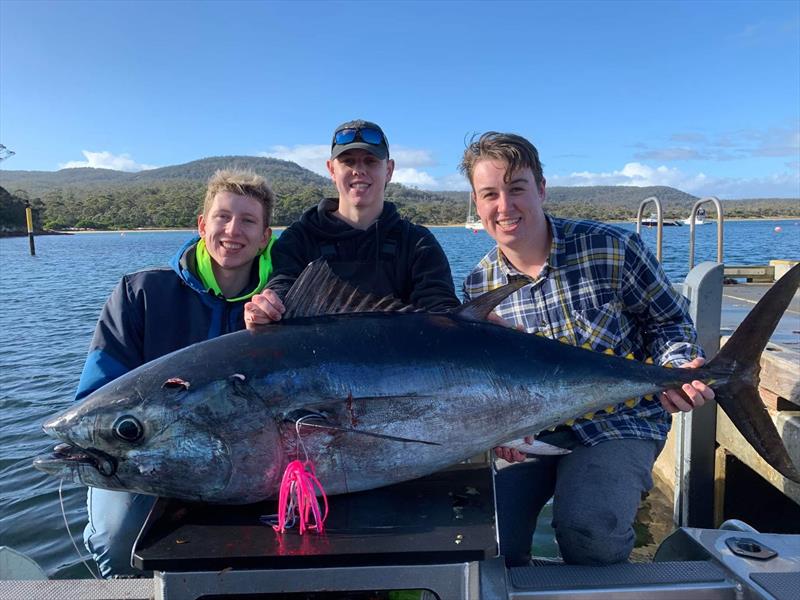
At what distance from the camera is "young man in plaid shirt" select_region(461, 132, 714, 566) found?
2854 millimetres

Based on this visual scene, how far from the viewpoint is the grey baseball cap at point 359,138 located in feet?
11.1

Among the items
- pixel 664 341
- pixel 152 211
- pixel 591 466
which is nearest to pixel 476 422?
pixel 591 466

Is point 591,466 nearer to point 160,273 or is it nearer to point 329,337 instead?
point 329,337

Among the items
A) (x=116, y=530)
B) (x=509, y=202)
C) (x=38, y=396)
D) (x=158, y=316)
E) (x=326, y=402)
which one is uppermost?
(x=509, y=202)

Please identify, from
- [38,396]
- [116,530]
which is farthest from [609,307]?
[38,396]

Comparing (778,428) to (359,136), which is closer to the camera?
(359,136)

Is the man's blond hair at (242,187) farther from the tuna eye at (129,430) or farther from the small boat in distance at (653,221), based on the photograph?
the small boat in distance at (653,221)

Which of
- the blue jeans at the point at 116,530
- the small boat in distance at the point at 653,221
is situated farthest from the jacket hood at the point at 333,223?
the small boat in distance at the point at 653,221

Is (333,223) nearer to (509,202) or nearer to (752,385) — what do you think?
(509,202)

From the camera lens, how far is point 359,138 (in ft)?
11.2

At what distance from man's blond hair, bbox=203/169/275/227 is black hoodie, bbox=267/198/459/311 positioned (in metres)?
0.21

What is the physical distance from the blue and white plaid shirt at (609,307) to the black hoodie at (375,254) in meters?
0.54

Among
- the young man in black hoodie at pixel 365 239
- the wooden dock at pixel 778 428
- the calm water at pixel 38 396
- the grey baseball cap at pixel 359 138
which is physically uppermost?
the grey baseball cap at pixel 359 138

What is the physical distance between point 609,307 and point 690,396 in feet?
2.10
